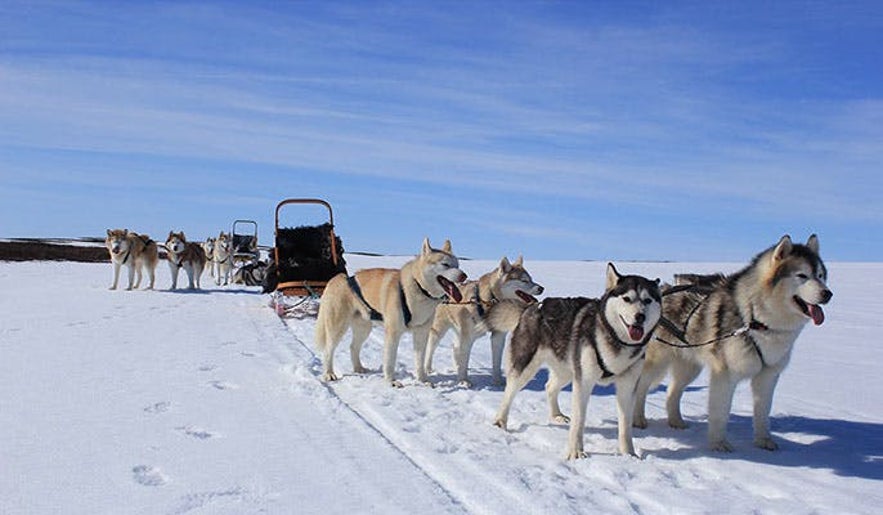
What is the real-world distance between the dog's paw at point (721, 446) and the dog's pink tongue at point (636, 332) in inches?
42.5

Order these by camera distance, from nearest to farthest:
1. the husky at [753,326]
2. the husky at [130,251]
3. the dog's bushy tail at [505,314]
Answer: the husky at [753,326], the dog's bushy tail at [505,314], the husky at [130,251]

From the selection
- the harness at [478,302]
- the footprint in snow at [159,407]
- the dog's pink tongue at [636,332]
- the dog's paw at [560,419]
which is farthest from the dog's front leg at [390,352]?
the dog's pink tongue at [636,332]

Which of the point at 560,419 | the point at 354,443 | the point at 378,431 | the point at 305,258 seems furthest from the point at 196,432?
the point at 305,258

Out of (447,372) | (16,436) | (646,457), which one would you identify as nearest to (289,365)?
(447,372)

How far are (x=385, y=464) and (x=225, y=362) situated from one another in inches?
152

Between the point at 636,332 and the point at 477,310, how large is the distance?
2.98 m

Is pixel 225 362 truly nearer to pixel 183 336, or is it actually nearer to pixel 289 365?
pixel 289 365

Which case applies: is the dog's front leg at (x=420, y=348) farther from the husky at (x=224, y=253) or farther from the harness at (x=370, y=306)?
the husky at (x=224, y=253)

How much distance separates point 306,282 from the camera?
449 inches

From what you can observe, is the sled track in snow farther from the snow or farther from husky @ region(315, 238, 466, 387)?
husky @ region(315, 238, 466, 387)

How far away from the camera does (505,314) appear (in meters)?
6.39

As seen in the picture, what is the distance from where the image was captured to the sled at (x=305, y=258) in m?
11.9

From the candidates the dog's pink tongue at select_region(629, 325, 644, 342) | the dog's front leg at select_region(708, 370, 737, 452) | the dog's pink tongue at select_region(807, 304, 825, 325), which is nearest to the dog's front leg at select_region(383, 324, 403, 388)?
the dog's pink tongue at select_region(629, 325, 644, 342)

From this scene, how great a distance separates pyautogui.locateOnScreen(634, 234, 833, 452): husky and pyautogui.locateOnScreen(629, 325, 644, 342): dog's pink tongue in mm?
814
